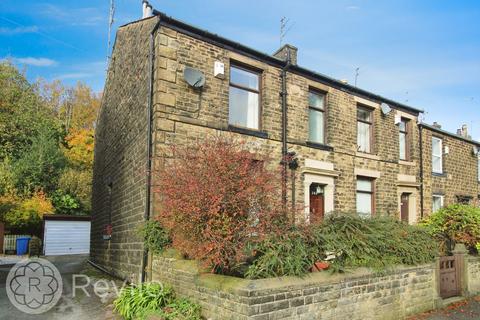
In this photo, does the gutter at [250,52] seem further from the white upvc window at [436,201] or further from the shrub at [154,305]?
the shrub at [154,305]

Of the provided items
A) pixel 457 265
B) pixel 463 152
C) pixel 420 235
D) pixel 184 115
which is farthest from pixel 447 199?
pixel 184 115

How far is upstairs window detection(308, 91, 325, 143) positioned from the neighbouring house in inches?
1.4

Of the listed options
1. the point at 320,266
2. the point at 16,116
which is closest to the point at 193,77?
the point at 320,266

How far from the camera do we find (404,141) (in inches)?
660

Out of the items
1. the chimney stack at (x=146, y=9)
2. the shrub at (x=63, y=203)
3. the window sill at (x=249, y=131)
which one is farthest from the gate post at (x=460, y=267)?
the shrub at (x=63, y=203)

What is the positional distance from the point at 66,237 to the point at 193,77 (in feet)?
62.1

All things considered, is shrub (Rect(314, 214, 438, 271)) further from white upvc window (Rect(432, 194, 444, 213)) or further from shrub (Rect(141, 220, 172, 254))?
white upvc window (Rect(432, 194, 444, 213))

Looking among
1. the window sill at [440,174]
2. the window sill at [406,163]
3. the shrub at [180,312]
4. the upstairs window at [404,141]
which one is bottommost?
the shrub at [180,312]

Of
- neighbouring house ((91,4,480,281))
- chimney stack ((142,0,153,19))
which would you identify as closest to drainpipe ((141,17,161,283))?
neighbouring house ((91,4,480,281))

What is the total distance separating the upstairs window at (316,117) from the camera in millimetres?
13258

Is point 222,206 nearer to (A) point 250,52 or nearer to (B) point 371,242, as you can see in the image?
(B) point 371,242

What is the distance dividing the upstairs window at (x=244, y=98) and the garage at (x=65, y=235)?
1758 centimetres

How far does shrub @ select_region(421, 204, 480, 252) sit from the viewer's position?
11875mm
